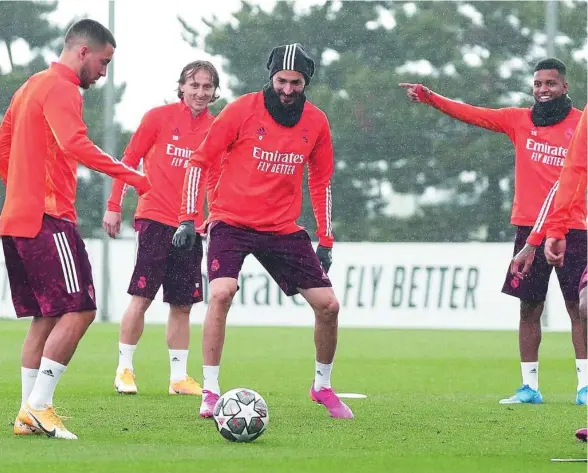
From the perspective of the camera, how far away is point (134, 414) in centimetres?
800

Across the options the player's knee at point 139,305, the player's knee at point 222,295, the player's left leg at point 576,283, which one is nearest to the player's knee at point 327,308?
the player's knee at point 222,295

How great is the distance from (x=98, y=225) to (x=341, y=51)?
5224 millimetres

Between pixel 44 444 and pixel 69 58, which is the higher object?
pixel 69 58

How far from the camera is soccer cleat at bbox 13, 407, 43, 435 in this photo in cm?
680

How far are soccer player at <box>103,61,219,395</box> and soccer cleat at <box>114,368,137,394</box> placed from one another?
0.22ft

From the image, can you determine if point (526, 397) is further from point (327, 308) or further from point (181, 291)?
point (181, 291)

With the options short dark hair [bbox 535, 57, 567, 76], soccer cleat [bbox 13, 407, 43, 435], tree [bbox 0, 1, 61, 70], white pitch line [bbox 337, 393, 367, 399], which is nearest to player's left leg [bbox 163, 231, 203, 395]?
white pitch line [bbox 337, 393, 367, 399]

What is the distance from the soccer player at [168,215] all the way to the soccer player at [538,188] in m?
1.67

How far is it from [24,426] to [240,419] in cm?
113

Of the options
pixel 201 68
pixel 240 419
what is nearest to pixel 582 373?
pixel 240 419

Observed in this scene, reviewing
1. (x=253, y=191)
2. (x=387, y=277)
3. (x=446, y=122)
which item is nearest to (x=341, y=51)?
(x=446, y=122)

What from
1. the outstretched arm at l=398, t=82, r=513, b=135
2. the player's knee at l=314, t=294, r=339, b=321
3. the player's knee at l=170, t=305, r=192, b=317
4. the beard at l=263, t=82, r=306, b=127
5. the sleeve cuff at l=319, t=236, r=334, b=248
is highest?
the outstretched arm at l=398, t=82, r=513, b=135

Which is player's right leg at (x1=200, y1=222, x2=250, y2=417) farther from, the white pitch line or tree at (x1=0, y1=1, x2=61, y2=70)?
tree at (x1=0, y1=1, x2=61, y2=70)

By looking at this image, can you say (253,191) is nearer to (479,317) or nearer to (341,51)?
(479,317)
